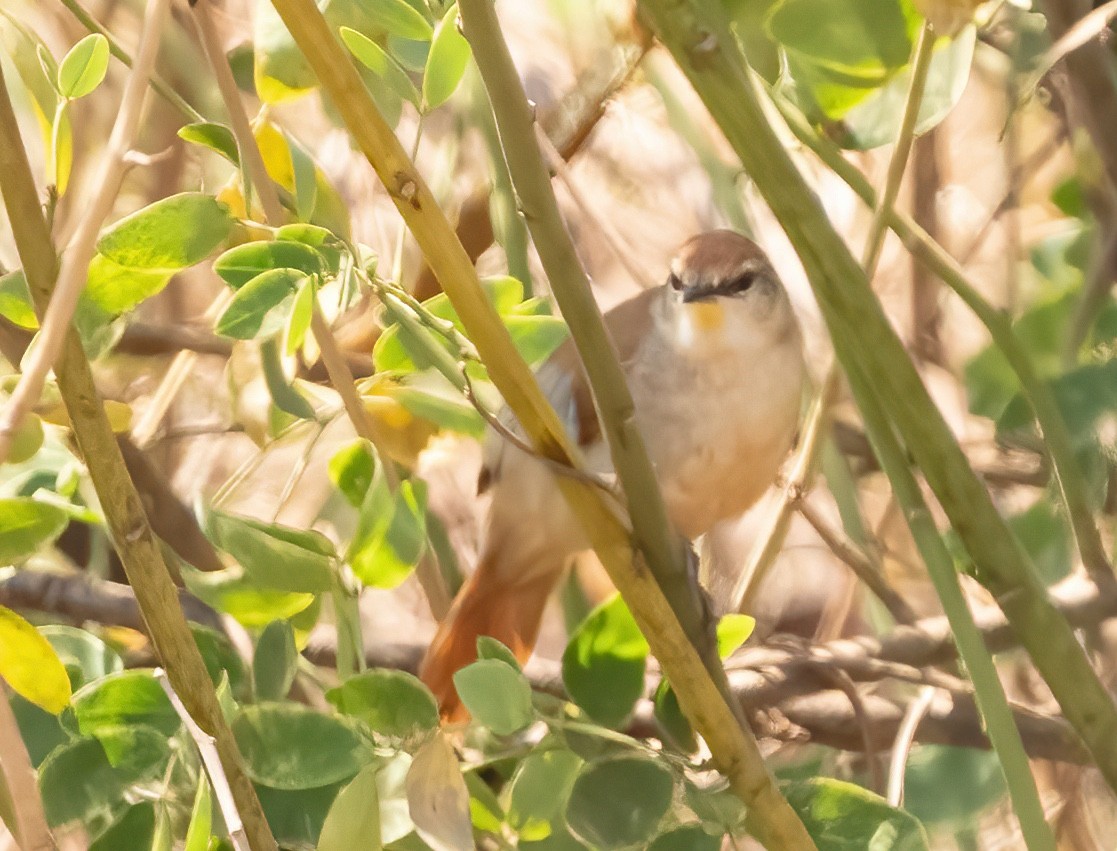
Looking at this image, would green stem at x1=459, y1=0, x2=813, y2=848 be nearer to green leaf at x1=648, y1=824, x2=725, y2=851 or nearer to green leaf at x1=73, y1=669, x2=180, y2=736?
green leaf at x1=648, y1=824, x2=725, y2=851

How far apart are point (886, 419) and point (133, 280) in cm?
40

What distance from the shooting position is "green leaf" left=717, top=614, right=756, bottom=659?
70 cm

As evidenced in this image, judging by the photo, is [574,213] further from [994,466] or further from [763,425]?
[994,466]

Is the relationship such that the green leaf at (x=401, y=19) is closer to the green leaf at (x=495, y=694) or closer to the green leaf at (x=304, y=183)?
the green leaf at (x=304, y=183)

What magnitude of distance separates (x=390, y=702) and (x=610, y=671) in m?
0.12

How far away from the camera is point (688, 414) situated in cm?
115

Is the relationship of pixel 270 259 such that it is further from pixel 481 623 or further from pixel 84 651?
pixel 481 623

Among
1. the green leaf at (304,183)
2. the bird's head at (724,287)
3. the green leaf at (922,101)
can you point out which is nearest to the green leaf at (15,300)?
the green leaf at (304,183)

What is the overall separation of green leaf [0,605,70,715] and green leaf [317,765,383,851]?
0.16m

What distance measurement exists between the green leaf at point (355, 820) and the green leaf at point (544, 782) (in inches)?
3.2

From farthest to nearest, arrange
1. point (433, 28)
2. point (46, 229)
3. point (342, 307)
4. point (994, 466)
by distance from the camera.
Answer: point (994, 466) < point (433, 28) < point (342, 307) < point (46, 229)

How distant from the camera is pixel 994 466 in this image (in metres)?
1.10

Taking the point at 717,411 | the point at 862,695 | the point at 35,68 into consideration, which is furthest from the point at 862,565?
the point at 35,68

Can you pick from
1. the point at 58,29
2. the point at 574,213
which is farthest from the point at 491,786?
the point at 58,29
